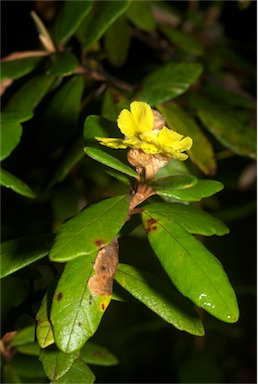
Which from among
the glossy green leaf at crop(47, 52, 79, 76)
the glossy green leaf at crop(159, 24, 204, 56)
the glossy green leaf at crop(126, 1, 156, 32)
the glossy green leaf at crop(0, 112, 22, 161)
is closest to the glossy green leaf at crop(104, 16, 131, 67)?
the glossy green leaf at crop(126, 1, 156, 32)

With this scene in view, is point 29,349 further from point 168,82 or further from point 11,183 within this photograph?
point 168,82

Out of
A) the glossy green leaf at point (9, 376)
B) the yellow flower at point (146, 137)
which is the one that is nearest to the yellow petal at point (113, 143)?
the yellow flower at point (146, 137)

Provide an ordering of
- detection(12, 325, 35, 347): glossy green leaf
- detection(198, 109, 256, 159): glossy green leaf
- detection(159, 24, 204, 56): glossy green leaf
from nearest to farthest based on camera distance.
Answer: detection(12, 325, 35, 347): glossy green leaf
detection(198, 109, 256, 159): glossy green leaf
detection(159, 24, 204, 56): glossy green leaf

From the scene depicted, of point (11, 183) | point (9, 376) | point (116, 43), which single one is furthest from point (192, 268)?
point (116, 43)

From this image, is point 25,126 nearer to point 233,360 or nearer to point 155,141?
point 155,141

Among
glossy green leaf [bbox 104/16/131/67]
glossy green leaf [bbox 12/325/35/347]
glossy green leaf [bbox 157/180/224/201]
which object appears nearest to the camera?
glossy green leaf [bbox 157/180/224/201]

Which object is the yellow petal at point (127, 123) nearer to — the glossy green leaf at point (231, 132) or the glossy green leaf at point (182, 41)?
the glossy green leaf at point (231, 132)

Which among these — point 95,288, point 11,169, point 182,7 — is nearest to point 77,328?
point 95,288

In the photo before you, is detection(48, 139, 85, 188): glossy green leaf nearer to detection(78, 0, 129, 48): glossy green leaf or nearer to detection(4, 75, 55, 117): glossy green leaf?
detection(4, 75, 55, 117): glossy green leaf
